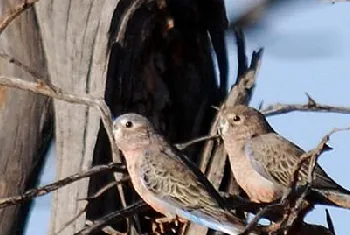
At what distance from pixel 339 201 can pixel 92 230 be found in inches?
68.3

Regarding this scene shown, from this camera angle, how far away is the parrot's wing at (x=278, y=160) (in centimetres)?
903

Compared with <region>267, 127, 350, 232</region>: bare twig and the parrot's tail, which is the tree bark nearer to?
the parrot's tail

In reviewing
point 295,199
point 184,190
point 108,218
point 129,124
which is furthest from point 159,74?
point 295,199

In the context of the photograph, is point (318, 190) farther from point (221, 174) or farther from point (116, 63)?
point (116, 63)

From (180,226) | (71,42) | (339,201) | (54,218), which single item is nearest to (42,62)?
(71,42)

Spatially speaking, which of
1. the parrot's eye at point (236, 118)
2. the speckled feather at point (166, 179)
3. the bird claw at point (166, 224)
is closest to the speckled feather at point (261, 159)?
the parrot's eye at point (236, 118)

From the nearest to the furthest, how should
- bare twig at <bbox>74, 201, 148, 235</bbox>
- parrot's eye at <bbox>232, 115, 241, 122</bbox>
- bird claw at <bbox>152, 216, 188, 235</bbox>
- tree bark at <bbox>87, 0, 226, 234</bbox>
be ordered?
bare twig at <bbox>74, 201, 148, 235</bbox>
bird claw at <bbox>152, 216, 188, 235</bbox>
tree bark at <bbox>87, 0, 226, 234</bbox>
parrot's eye at <bbox>232, 115, 241, 122</bbox>

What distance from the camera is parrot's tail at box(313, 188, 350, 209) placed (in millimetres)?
8523

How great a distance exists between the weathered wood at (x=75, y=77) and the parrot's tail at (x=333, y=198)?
1.49 metres

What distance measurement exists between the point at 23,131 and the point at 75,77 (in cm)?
54

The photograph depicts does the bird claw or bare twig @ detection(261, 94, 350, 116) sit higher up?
bare twig @ detection(261, 94, 350, 116)

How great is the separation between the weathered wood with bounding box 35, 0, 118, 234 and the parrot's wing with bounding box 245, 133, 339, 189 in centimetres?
108

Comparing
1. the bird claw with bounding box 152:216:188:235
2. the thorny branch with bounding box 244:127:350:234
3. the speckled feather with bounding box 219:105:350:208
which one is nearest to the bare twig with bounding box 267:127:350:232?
the thorny branch with bounding box 244:127:350:234

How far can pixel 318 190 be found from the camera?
28.4 ft
